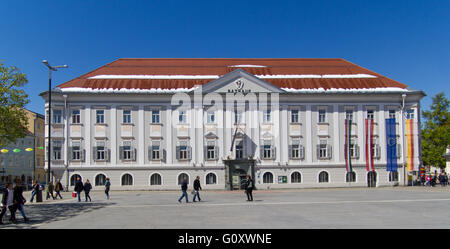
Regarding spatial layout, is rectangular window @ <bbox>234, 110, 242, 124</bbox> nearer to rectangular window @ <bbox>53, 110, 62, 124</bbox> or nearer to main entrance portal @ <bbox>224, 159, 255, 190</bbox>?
main entrance portal @ <bbox>224, 159, 255, 190</bbox>

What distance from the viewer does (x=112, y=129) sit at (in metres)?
46.2

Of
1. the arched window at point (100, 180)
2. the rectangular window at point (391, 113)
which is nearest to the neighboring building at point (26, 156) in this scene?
the arched window at point (100, 180)

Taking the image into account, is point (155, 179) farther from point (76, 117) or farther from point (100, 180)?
point (76, 117)

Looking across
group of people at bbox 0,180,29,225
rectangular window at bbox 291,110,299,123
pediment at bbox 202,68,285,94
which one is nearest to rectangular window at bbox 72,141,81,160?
pediment at bbox 202,68,285,94

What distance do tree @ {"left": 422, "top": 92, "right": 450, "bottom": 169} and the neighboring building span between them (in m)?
59.3

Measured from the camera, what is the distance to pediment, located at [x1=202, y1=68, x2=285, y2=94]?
153ft

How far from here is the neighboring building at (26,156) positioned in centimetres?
6944

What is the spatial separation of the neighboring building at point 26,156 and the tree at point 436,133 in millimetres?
59251

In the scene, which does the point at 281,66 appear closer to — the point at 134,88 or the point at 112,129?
the point at 134,88

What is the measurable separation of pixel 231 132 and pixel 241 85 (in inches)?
208

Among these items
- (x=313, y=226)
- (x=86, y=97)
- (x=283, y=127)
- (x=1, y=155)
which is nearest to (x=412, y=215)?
(x=313, y=226)

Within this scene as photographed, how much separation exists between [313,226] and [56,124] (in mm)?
38122

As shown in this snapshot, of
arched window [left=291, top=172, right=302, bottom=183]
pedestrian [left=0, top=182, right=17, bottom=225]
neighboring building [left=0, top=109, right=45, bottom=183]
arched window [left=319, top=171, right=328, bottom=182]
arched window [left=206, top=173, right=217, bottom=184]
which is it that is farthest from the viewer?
neighboring building [left=0, top=109, right=45, bottom=183]

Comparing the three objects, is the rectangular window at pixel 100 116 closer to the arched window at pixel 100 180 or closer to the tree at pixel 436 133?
the arched window at pixel 100 180
